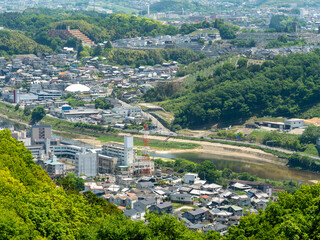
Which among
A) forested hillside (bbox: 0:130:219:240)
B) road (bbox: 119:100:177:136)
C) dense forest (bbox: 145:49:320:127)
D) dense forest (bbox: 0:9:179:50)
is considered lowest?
road (bbox: 119:100:177:136)

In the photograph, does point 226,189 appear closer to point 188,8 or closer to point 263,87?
point 263,87

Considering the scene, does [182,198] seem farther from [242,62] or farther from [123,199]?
[242,62]

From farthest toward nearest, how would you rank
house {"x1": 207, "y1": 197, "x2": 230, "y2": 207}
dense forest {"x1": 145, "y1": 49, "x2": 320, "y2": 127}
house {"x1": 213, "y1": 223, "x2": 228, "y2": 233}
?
dense forest {"x1": 145, "y1": 49, "x2": 320, "y2": 127} < house {"x1": 207, "y1": 197, "x2": 230, "y2": 207} < house {"x1": 213, "y1": 223, "x2": 228, "y2": 233}

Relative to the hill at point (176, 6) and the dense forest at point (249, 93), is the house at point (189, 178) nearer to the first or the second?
the dense forest at point (249, 93)

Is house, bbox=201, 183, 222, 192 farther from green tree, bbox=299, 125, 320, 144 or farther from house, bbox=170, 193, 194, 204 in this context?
green tree, bbox=299, 125, 320, 144

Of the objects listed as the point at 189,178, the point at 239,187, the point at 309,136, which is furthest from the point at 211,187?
the point at 309,136

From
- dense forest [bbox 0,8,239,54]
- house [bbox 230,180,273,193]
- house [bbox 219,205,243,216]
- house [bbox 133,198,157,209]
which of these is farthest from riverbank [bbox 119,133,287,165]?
dense forest [bbox 0,8,239,54]

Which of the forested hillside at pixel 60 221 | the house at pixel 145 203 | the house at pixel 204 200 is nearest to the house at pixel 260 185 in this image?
the house at pixel 204 200
